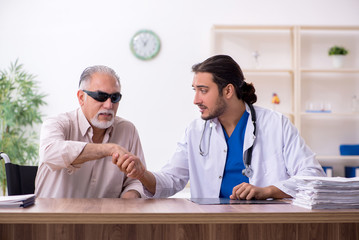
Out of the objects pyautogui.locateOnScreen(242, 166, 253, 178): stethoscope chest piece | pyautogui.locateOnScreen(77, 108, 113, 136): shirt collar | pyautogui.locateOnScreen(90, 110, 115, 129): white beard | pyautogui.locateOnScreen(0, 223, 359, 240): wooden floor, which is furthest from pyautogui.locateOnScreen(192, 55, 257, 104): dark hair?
pyautogui.locateOnScreen(0, 223, 359, 240): wooden floor

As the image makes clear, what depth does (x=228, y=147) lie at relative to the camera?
269 centimetres

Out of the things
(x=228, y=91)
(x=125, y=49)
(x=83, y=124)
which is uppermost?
(x=125, y=49)

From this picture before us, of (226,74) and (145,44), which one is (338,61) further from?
(226,74)

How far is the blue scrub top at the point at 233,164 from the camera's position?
102 inches

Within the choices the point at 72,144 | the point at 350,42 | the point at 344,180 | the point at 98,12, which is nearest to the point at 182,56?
the point at 98,12

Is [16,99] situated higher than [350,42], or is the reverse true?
[350,42]

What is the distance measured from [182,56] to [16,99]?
6.62 feet

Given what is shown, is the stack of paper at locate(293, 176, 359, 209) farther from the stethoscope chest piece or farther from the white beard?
the white beard

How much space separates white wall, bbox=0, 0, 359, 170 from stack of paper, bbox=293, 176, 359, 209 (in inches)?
A: 155

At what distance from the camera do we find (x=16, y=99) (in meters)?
5.51

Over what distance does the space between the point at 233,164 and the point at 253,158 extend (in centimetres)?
12

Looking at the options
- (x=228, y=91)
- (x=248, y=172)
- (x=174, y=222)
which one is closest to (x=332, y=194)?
(x=174, y=222)

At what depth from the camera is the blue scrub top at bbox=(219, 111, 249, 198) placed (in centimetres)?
260

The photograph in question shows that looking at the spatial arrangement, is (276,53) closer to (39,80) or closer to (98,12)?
(98,12)
